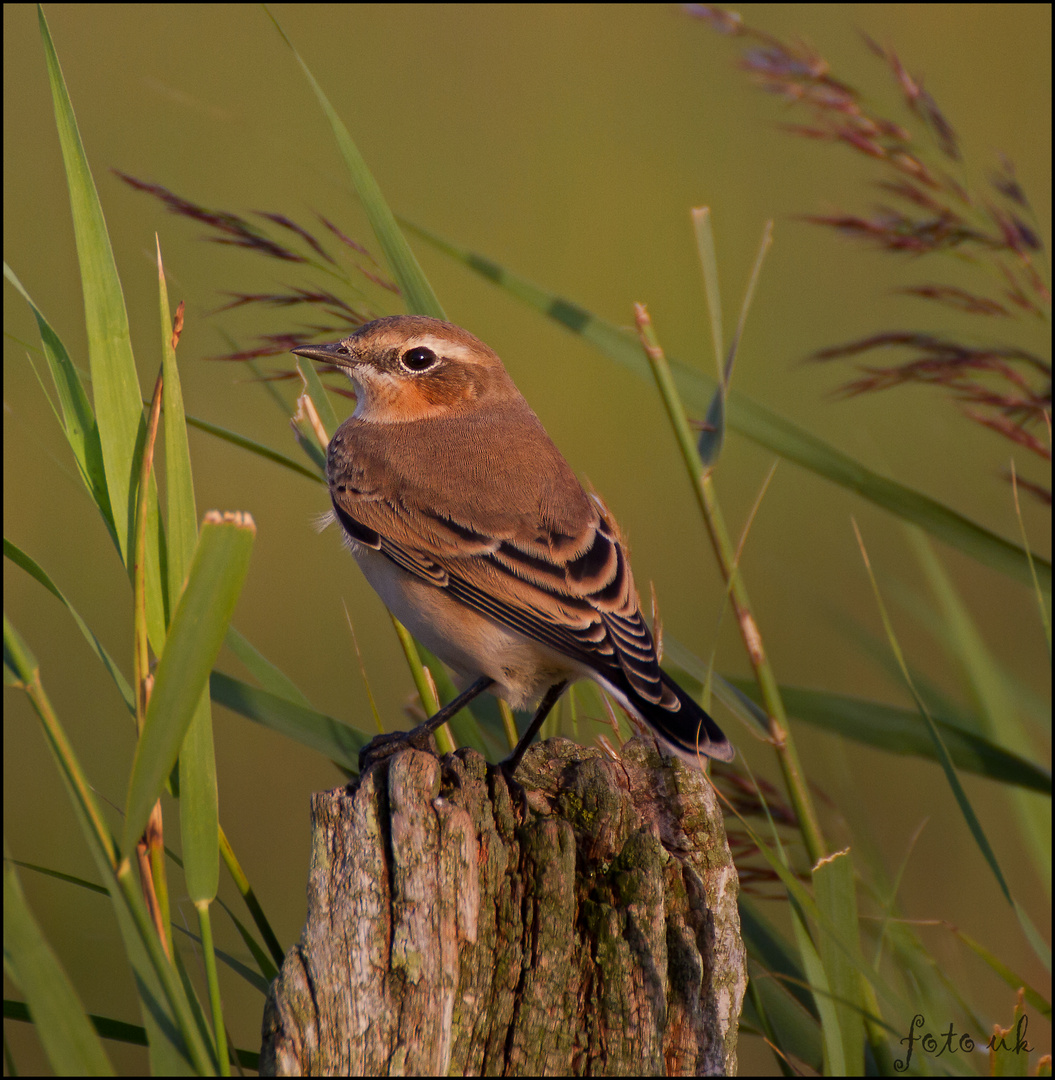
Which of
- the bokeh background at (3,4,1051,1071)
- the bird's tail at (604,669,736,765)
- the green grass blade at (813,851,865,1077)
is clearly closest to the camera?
the green grass blade at (813,851,865,1077)

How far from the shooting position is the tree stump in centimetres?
169

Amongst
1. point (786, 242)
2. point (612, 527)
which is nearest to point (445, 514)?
point (612, 527)

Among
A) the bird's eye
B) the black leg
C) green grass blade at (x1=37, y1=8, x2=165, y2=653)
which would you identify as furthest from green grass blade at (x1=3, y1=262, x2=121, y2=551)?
the bird's eye

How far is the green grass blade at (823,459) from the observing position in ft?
9.44

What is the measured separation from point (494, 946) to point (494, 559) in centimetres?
116

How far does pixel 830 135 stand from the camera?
3.33m

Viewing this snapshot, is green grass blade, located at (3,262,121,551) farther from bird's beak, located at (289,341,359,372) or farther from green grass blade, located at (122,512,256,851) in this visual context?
bird's beak, located at (289,341,359,372)

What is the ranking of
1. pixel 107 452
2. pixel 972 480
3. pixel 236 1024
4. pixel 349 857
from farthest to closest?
pixel 972 480
pixel 236 1024
pixel 107 452
pixel 349 857

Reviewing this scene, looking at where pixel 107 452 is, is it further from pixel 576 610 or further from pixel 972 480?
pixel 972 480

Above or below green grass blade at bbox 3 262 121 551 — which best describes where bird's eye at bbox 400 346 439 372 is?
below

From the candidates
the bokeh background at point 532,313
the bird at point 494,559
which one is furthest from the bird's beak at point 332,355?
the bokeh background at point 532,313

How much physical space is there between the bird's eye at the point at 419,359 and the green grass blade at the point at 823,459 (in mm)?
425

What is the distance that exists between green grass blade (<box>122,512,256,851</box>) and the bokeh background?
7.71 feet

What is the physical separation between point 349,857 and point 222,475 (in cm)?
406
